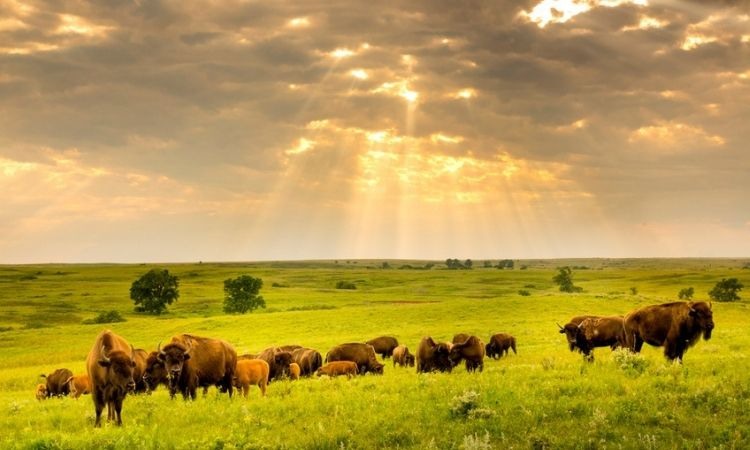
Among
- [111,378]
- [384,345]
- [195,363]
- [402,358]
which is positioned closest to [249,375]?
[195,363]

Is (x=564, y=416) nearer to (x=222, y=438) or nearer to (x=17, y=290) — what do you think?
(x=222, y=438)

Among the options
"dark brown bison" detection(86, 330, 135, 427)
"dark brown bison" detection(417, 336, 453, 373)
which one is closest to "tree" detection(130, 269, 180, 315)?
"dark brown bison" detection(417, 336, 453, 373)

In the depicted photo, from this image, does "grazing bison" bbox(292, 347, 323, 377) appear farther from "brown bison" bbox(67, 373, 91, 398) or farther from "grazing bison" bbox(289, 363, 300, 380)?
"brown bison" bbox(67, 373, 91, 398)

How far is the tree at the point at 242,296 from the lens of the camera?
303 ft

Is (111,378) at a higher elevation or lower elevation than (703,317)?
lower

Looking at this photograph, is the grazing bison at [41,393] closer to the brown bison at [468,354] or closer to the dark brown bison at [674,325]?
the brown bison at [468,354]

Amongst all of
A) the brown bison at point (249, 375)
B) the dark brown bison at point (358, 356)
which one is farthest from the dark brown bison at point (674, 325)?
the brown bison at point (249, 375)

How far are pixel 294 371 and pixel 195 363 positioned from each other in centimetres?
784

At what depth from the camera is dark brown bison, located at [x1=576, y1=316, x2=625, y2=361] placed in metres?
24.2

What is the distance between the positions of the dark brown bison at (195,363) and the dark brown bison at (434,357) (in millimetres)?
8287

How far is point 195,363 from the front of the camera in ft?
58.7

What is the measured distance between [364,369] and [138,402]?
12.6 meters

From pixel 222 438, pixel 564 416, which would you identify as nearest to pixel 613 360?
pixel 564 416

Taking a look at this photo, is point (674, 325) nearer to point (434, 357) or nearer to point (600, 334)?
point (600, 334)
